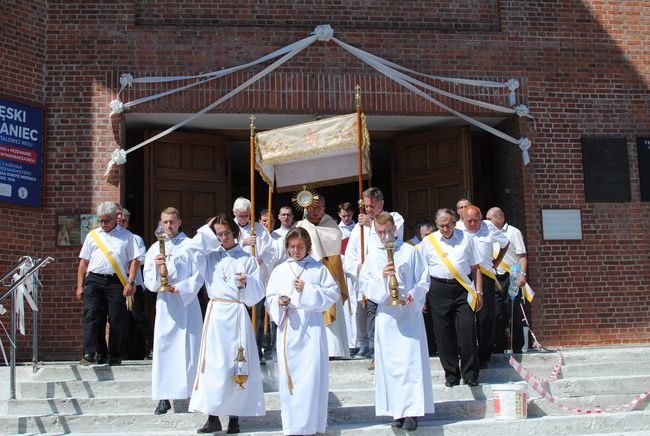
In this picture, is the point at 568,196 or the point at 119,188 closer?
the point at 119,188

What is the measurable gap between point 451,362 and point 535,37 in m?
6.03

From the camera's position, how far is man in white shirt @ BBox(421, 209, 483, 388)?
884 centimetres

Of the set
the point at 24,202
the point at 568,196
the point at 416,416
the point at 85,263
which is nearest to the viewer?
the point at 416,416

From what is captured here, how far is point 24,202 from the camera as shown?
1152cm

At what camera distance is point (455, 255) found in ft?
29.5

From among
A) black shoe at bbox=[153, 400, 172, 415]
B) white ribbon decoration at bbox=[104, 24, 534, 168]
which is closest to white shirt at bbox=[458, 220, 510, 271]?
white ribbon decoration at bbox=[104, 24, 534, 168]

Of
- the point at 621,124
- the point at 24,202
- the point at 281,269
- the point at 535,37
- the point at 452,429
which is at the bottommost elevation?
the point at 452,429

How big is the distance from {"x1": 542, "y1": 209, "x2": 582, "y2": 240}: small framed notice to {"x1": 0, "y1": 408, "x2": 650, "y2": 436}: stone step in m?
4.39

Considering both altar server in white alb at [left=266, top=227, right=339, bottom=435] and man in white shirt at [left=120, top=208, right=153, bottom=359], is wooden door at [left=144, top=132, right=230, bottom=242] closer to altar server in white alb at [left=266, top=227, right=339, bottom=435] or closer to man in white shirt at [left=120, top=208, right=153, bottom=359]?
man in white shirt at [left=120, top=208, right=153, bottom=359]

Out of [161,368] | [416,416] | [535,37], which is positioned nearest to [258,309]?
[161,368]

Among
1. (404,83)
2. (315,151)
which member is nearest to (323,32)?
(404,83)

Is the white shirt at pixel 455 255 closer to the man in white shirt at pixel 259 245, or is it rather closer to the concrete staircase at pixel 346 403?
the concrete staircase at pixel 346 403

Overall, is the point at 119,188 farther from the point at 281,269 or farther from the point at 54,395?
the point at 281,269

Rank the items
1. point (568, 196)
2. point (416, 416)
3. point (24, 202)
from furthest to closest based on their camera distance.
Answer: point (568, 196) < point (24, 202) < point (416, 416)
